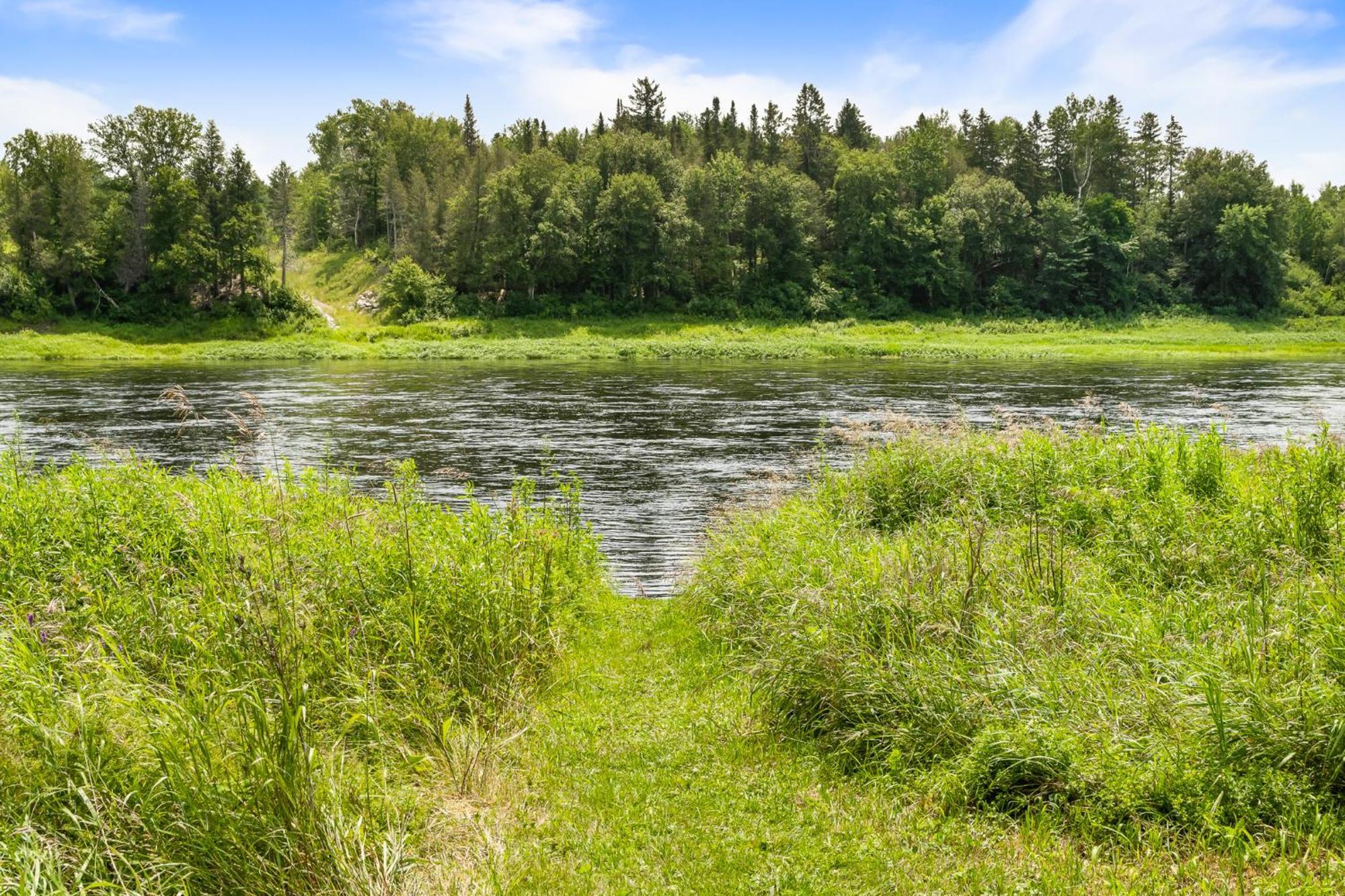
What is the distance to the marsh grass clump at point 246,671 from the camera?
498cm

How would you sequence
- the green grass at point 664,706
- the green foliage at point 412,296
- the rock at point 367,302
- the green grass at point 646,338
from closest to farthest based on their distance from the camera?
1. the green grass at point 664,706
2. the green grass at point 646,338
3. the green foliage at point 412,296
4. the rock at point 367,302

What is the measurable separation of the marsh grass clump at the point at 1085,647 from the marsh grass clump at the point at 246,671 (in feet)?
8.67

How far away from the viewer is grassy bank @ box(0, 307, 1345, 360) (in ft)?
205

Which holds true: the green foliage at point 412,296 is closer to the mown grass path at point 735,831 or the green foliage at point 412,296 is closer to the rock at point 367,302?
the rock at point 367,302

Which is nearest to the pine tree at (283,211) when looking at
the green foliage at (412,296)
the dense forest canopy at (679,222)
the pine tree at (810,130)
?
the dense forest canopy at (679,222)

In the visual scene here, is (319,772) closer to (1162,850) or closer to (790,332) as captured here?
(1162,850)

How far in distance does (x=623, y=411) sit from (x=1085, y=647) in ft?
86.4

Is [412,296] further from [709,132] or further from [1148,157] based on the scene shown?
[1148,157]

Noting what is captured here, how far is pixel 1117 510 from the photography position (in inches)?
424

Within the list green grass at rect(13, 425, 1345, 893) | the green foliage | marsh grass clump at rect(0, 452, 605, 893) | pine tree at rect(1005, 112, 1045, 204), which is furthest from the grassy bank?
green grass at rect(13, 425, 1345, 893)

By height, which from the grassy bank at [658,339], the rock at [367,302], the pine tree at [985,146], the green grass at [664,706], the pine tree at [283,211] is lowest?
the green grass at [664,706]

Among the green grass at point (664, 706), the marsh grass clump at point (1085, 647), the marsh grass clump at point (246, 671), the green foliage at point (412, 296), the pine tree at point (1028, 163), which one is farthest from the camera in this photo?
the pine tree at point (1028, 163)

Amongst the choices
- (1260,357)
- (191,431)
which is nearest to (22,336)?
(191,431)

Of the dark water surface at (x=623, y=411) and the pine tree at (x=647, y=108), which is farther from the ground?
the pine tree at (x=647, y=108)
